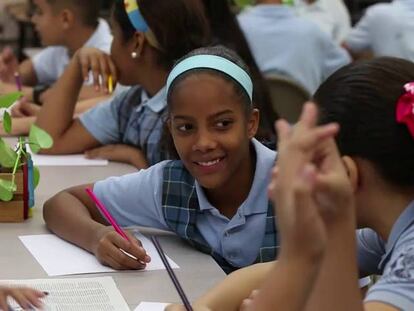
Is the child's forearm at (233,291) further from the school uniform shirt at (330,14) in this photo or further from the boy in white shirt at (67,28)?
the school uniform shirt at (330,14)

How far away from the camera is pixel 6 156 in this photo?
6.75ft

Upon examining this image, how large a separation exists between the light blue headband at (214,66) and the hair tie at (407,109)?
23.4 inches

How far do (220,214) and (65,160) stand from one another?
95 cm

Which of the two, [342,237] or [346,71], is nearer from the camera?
[342,237]

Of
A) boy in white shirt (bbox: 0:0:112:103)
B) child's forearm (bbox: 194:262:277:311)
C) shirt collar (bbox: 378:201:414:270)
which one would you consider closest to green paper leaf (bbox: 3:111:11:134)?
child's forearm (bbox: 194:262:277:311)

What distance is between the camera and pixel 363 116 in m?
1.30

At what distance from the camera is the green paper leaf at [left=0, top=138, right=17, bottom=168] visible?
2057 millimetres

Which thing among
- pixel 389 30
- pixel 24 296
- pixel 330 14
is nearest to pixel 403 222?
pixel 24 296

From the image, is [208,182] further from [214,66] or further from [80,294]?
[80,294]

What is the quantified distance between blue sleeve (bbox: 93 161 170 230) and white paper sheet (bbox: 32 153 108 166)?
647 millimetres

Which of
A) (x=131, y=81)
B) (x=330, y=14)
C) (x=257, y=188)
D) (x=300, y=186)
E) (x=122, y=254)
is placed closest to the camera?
(x=300, y=186)

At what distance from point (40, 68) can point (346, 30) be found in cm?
210

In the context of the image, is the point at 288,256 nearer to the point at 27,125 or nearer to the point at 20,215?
the point at 20,215

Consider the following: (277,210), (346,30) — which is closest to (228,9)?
(277,210)
